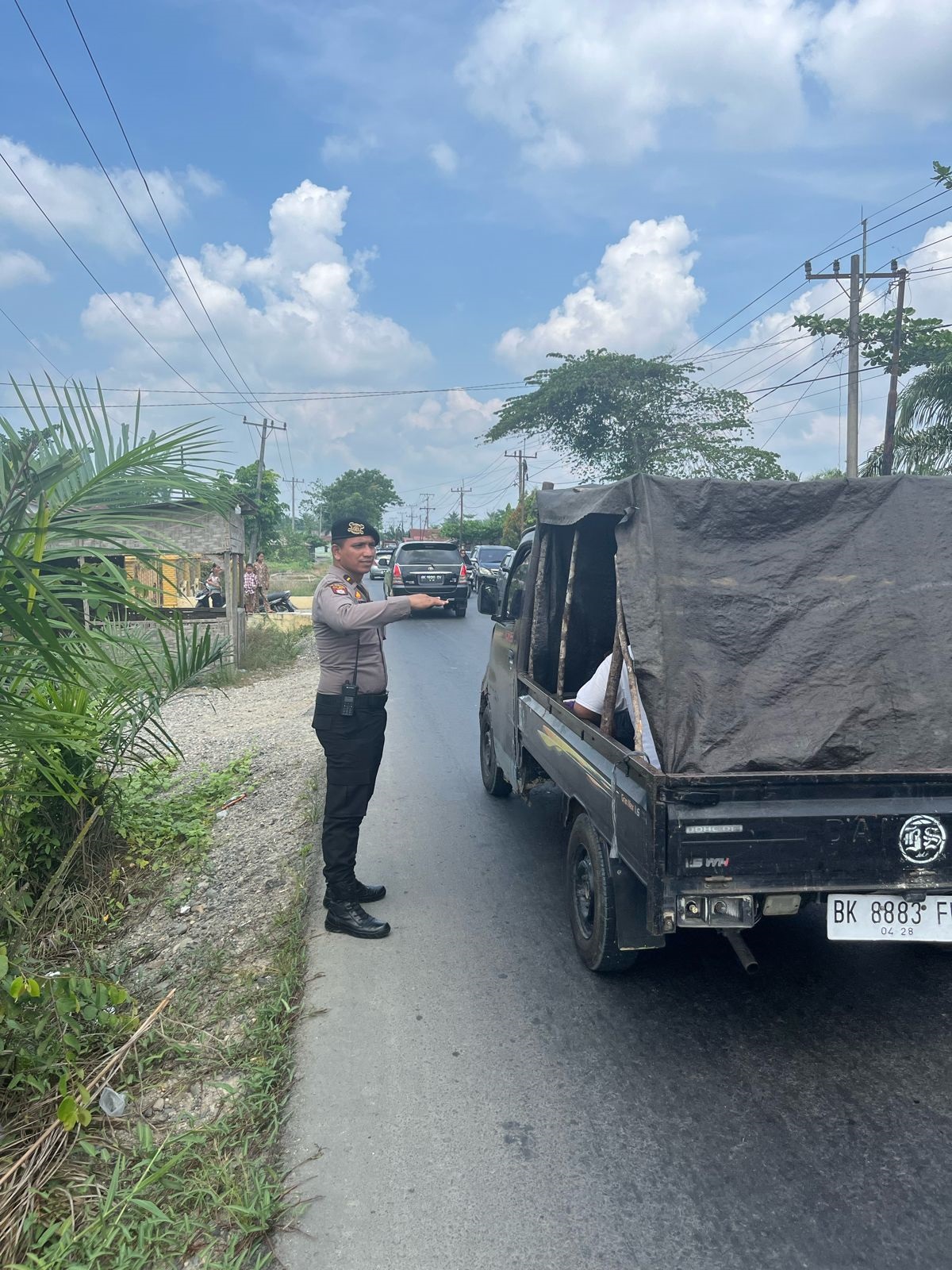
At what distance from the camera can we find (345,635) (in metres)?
4.23

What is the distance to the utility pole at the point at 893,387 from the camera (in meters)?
16.4

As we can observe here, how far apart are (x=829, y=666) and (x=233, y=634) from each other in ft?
35.9

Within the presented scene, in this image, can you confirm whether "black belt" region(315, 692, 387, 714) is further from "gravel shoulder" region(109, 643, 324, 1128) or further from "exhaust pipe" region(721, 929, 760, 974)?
"exhaust pipe" region(721, 929, 760, 974)

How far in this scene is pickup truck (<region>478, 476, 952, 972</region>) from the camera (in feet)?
9.48

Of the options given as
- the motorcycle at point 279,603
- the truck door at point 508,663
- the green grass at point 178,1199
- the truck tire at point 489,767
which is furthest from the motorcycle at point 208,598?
the green grass at point 178,1199

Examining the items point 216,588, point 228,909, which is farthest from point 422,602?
point 216,588

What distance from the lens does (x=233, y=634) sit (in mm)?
13172

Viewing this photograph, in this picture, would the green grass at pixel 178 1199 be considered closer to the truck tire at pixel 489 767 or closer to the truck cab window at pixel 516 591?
the truck cab window at pixel 516 591

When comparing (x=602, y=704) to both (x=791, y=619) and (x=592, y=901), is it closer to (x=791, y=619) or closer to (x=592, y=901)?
(x=592, y=901)

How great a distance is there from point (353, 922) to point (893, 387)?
17.5 m

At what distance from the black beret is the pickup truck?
95 centimetres

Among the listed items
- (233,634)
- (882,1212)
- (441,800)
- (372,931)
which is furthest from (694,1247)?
(233,634)

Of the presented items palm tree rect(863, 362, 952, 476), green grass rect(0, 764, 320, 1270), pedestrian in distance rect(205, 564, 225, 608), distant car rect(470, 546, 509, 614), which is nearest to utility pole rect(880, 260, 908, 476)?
palm tree rect(863, 362, 952, 476)

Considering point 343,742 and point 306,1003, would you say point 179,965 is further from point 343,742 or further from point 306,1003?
point 343,742
